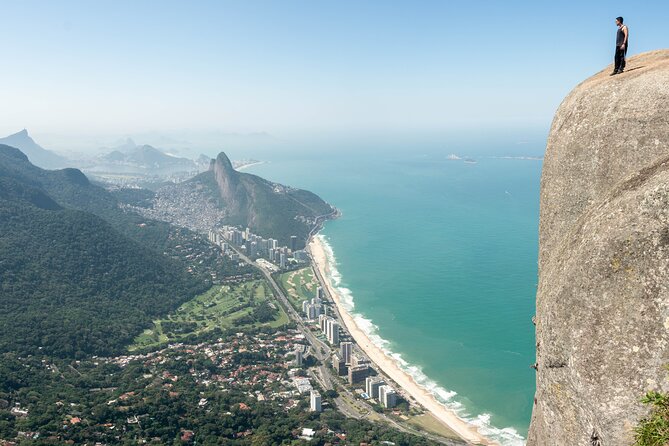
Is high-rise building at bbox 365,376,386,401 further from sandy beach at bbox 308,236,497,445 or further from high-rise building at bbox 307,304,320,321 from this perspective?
high-rise building at bbox 307,304,320,321

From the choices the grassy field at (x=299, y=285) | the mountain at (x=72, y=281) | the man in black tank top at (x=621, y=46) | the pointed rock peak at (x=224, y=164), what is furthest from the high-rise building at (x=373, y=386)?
the pointed rock peak at (x=224, y=164)

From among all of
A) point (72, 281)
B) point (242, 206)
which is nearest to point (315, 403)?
point (72, 281)

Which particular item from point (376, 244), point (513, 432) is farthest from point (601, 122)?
point (376, 244)

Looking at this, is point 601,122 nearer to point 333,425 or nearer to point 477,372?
point 333,425

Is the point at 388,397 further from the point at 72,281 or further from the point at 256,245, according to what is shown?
the point at 256,245

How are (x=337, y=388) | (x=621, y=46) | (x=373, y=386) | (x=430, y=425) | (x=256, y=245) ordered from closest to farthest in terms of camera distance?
(x=621, y=46) → (x=430, y=425) → (x=373, y=386) → (x=337, y=388) → (x=256, y=245)

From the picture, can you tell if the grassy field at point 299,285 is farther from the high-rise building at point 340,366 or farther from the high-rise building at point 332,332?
the high-rise building at point 340,366

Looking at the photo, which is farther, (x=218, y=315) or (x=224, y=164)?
(x=224, y=164)
